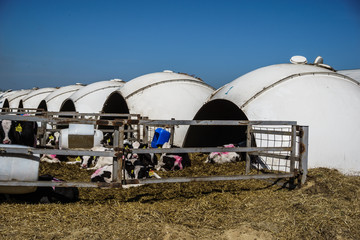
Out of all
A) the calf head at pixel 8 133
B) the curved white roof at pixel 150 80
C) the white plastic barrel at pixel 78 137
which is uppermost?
the curved white roof at pixel 150 80

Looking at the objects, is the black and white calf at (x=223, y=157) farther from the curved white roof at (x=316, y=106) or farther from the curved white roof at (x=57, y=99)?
the curved white roof at (x=57, y=99)

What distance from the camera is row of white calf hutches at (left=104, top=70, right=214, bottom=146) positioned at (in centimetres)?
1363

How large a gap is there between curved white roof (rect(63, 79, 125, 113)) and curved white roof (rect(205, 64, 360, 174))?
10.5m

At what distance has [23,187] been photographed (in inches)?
208

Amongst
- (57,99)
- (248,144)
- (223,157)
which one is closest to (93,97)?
(57,99)

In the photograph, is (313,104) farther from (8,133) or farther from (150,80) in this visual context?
(150,80)

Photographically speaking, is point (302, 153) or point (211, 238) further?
point (302, 153)

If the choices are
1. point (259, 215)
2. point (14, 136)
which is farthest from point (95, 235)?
point (14, 136)

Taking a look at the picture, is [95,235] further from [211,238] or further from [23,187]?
[23,187]

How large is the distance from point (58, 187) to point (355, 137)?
7.34m

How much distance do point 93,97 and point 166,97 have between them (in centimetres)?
707

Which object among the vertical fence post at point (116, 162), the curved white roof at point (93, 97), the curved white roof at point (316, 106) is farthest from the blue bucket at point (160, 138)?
the curved white roof at point (93, 97)

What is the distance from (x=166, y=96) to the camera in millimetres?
14203

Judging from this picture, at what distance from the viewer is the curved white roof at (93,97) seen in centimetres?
1884
